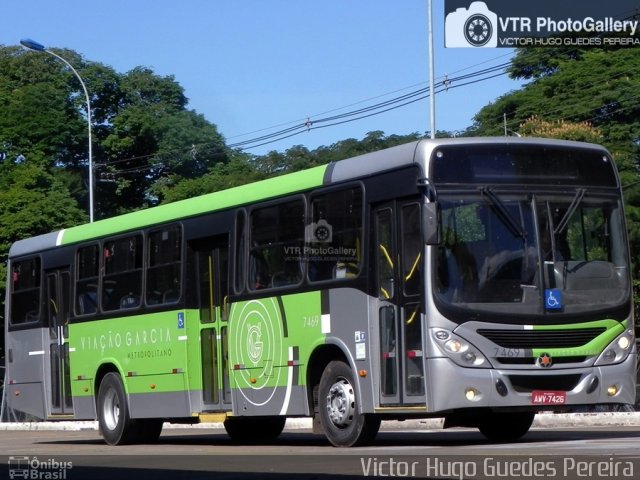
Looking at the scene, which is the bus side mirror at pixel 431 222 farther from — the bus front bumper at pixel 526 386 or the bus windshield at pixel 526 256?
the bus front bumper at pixel 526 386

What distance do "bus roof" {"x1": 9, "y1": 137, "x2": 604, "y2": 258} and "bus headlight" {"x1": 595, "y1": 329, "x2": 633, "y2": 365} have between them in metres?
2.19

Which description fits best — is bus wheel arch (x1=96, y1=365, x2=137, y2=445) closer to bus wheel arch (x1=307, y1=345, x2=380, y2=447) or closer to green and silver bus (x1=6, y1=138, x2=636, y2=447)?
green and silver bus (x1=6, y1=138, x2=636, y2=447)

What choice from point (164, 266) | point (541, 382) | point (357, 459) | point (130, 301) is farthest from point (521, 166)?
point (130, 301)

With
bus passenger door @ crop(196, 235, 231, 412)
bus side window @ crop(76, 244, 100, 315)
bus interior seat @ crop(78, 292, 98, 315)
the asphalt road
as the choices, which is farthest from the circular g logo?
bus passenger door @ crop(196, 235, 231, 412)

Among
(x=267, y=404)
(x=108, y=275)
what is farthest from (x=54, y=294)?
(x=267, y=404)

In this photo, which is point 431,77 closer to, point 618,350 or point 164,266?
point 164,266

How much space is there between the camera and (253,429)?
67.9 ft

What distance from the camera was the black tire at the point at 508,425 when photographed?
17188mm

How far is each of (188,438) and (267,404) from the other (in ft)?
18.3

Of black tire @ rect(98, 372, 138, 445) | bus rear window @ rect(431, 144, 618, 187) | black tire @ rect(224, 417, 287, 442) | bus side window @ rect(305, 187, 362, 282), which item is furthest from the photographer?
black tire @ rect(98, 372, 138, 445)

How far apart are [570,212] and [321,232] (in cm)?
293

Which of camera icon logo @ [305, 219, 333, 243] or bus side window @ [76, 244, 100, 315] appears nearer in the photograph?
camera icon logo @ [305, 219, 333, 243]

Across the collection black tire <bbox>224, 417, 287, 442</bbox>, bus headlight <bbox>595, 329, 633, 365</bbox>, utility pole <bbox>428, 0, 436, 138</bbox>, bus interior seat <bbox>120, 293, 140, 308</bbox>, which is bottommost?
black tire <bbox>224, 417, 287, 442</bbox>

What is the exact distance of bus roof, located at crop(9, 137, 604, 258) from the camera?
1570 cm
